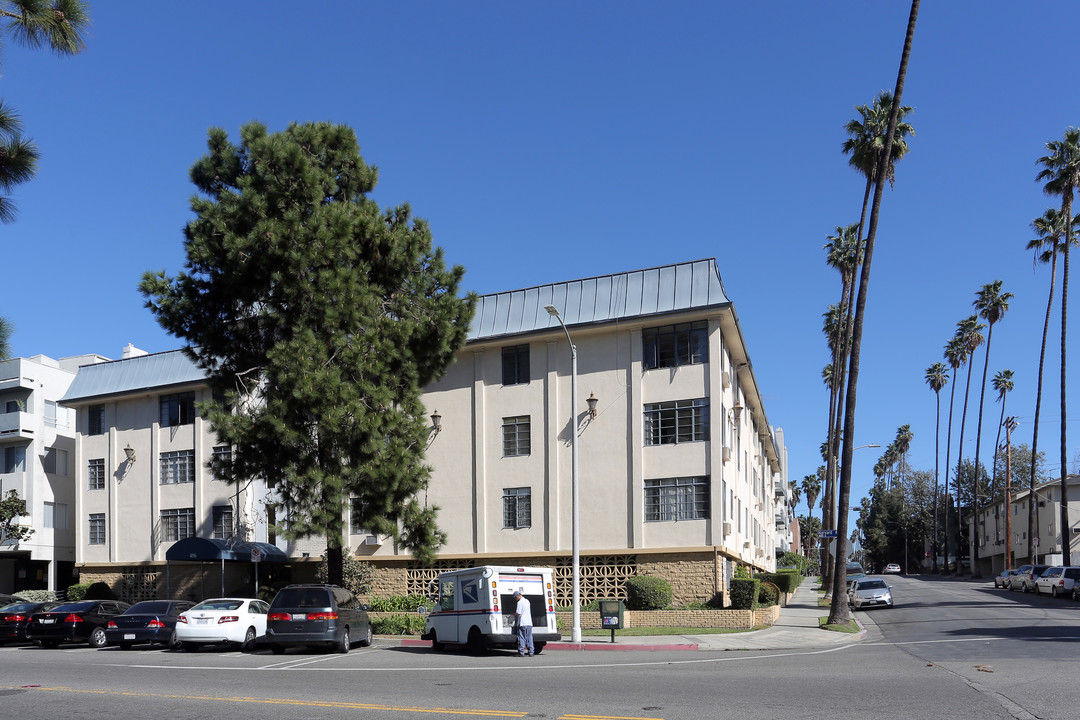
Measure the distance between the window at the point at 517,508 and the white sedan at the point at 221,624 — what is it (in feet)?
34.9

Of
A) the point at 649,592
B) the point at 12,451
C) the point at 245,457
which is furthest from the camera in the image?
the point at 12,451

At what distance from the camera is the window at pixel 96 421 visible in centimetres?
4294

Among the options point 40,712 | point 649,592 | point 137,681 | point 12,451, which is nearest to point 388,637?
point 649,592

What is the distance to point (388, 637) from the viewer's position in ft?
86.5

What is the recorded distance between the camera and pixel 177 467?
40469 millimetres

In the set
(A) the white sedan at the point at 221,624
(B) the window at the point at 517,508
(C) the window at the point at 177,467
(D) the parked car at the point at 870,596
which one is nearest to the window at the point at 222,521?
(C) the window at the point at 177,467

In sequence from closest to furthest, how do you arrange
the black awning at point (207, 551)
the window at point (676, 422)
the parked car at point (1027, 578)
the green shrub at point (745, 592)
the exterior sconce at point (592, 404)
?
the green shrub at point (745, 592)
the window at point (676, 422)
the exterior sconce at point (592, 404)
the black awning at point (207, 551)
the parked car at point (1027, 578)

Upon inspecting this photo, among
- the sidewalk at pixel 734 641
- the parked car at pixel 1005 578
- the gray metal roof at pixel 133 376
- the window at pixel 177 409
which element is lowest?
the parked car at pixel 1005 578

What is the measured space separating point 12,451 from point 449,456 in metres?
28.3

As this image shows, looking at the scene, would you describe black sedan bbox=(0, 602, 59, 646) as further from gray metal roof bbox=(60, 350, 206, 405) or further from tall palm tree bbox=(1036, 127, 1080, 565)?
tall palm tree bbox=(1036, 127, 1080, 565)

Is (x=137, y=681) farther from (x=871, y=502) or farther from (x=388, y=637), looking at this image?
(x=871, y=502)

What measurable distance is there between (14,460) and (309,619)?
1376 inches

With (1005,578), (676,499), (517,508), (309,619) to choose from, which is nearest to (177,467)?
(517,508)

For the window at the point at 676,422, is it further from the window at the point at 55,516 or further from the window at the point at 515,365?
the window at the point at 55,516
